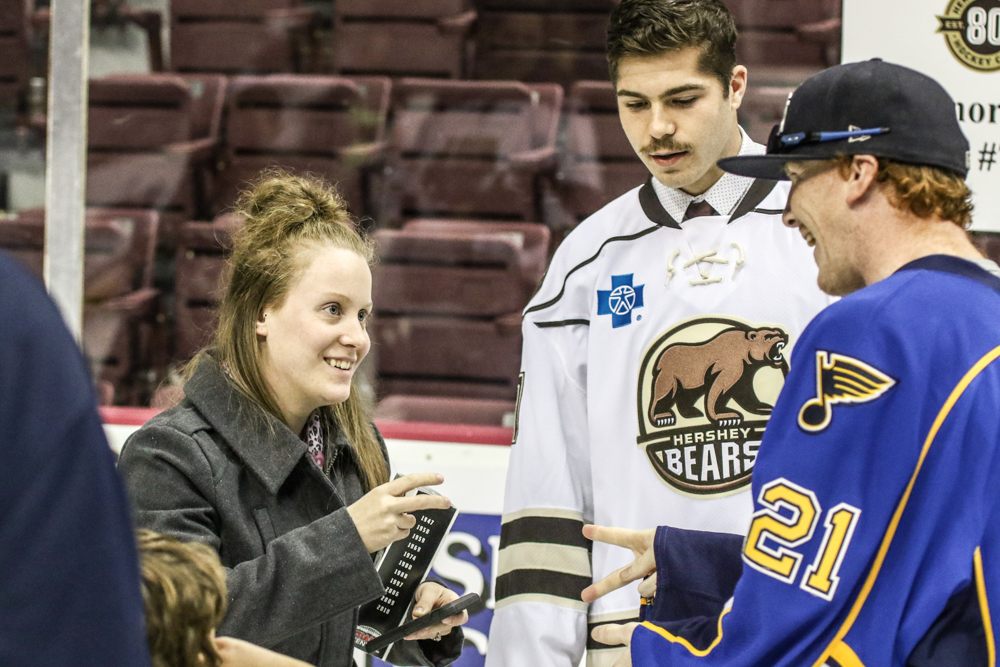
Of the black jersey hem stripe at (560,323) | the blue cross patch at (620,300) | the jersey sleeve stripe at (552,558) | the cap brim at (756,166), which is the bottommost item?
the jersey sleeve stripe at (552,558)

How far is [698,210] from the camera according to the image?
62.1 inches

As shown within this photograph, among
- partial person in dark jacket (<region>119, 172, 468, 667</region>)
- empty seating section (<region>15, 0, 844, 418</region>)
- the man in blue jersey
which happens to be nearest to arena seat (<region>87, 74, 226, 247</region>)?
empty seating section (<region>15, 0, 844, 418</region>)

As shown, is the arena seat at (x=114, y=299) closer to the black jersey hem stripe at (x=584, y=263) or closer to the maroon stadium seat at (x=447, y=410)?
the maroon stadium seat at (x=447, y=410)

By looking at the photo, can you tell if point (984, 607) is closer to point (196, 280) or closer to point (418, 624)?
point (418, 624)

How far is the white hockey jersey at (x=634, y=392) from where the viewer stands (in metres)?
1.50

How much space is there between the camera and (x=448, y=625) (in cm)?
153

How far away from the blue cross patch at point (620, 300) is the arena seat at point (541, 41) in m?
1.53

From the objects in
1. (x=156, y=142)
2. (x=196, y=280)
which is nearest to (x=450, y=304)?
(x=196, y=280)

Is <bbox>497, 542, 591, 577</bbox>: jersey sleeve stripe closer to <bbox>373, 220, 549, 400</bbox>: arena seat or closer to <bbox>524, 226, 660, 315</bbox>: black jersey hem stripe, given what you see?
<bbox>524, 226, 660, 315</bbox>: black jersey hem stripe

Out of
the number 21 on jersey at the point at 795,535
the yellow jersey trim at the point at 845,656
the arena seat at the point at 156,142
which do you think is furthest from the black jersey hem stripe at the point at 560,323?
the arena seat at the point at 156,142

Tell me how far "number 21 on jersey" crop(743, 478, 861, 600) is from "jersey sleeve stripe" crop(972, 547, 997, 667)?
0.11 metres

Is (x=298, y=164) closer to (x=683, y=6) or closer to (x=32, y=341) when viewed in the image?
(x=683, y=6)

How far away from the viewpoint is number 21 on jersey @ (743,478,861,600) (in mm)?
942

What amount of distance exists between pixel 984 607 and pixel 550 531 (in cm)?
78
